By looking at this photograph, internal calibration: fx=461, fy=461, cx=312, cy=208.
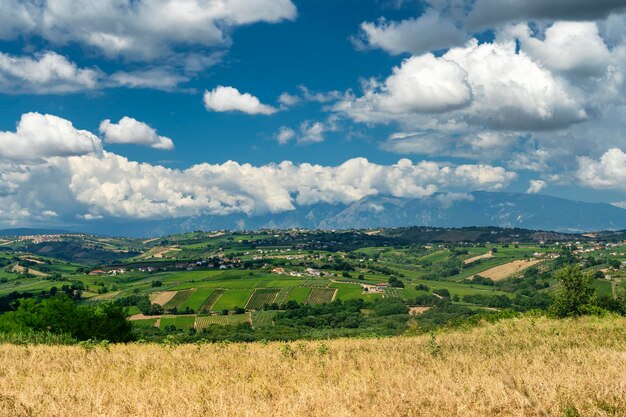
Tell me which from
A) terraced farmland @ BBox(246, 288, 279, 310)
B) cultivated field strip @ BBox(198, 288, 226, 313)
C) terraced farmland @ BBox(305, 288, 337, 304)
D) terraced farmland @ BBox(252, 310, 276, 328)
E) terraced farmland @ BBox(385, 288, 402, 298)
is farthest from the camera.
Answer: terraced farmland @ BBox(385, 288, 402, 298)

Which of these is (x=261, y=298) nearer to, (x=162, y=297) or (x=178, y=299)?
(x=178, y=299)

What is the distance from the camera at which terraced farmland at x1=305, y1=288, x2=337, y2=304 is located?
169 metres

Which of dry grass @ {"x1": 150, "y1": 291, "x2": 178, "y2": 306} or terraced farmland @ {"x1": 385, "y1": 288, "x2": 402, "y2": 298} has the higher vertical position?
dry grass @ {"x1": 150, "y1": 291, "x2": 178, "y2": 306}

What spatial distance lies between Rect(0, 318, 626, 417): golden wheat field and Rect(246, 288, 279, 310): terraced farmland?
153 m

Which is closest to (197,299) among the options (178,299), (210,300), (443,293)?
(210,300)

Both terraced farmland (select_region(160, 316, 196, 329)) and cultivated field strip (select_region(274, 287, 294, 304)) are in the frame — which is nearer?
terraced farmland (select_region(160, 316, 196, 329))

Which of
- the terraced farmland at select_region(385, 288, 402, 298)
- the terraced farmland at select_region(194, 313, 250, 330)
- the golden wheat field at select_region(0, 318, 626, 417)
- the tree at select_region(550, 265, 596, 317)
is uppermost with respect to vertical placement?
the golden wheat field at select_region(0, 318, 626, 417)

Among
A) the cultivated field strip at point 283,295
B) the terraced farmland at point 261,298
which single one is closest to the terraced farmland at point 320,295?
the cultivated field strip at point 283,295

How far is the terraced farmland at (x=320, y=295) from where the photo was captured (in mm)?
169375

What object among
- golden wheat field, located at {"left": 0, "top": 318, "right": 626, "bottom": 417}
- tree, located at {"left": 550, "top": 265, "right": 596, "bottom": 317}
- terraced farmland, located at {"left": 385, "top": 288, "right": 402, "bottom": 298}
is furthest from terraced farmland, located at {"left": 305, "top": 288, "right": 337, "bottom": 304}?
golden wheat field, located at {"left": 0, "top": 318, "right": 626, "bottom": 417}

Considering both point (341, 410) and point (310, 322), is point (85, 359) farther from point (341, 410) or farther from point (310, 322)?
point (310, 322)

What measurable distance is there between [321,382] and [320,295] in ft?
564

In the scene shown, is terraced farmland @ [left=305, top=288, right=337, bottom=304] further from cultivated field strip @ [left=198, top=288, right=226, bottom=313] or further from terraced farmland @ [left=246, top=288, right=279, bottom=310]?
cultivated field strip @ [left=198, top=288, right=226, bottom=313]

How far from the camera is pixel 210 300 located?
563 feet
